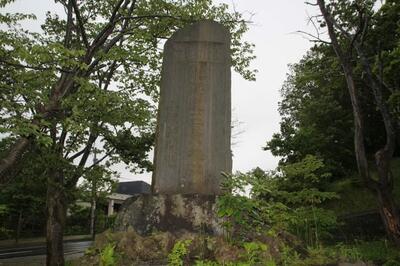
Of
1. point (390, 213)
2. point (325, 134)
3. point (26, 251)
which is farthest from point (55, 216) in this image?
point (325, 134)

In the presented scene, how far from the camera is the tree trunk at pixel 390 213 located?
13.9 m

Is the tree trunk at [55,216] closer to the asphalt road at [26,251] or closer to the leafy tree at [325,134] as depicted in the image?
the asphalt road at [26,251]

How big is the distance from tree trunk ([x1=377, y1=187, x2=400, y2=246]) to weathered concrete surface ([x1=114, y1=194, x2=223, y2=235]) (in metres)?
10.3

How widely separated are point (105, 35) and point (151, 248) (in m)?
6.12

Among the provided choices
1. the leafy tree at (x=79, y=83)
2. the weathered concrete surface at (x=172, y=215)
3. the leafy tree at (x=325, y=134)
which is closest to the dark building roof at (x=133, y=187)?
the leafy tree at (x=325, y=134)

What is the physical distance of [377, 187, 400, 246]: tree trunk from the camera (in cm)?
1388

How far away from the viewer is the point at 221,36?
7.33 m

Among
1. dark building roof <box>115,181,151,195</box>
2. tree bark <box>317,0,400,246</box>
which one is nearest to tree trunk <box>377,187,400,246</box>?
tree bark <box>317,0,400,246</box>

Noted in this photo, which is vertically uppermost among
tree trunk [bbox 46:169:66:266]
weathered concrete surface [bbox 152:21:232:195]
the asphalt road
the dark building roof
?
the dark building roof

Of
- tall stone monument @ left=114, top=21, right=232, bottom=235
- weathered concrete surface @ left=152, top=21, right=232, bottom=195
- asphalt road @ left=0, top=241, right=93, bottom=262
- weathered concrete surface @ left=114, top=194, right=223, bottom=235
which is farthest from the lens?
asphalt road @ left=0, top=241, right=93, bottom=262

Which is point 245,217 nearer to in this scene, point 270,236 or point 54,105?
point 270,236

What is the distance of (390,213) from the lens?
14.0 meters

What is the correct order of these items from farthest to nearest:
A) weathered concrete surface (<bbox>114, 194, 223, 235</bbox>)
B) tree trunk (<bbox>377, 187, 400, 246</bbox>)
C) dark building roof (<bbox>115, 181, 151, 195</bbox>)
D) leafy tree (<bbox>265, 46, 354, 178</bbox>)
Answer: dark building roof (<bbox>115, 181, 151, 195</bbox>) → leafy tree (<bbox>265, 46, 354, 178</bbox>) → tree trunk (<bbox>377, 187, 400, 246</bbox>) → weathered concrete surface (<bbox>114, 194, 223, 235</bbox>)

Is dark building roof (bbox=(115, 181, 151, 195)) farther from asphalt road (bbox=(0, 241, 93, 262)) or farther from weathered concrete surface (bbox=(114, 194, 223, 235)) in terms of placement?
weathered concrete surface (bbox=(114, 194, 223, 235))
